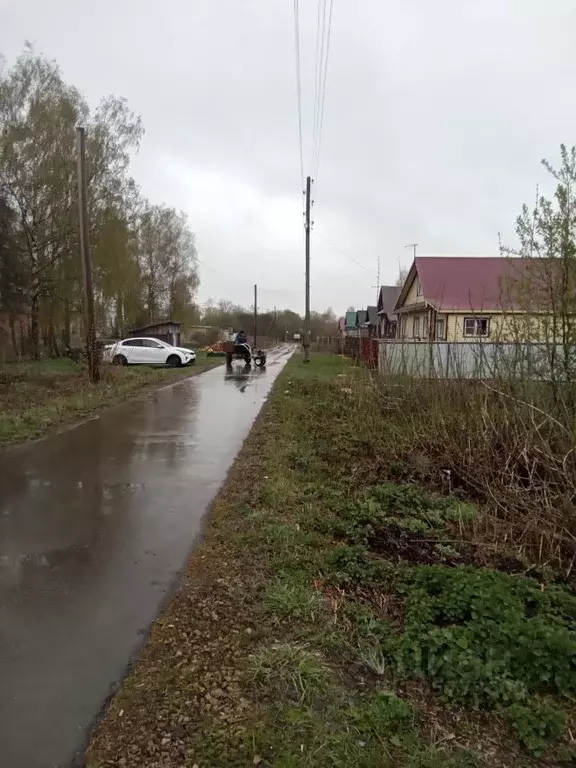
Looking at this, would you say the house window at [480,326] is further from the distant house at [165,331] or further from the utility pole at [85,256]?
the distant house at [165,331]

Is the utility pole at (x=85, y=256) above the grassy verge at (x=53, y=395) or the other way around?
above

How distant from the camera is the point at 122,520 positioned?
5.03m

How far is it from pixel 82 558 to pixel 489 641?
3.06 metres

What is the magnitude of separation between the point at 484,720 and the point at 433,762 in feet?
1.41

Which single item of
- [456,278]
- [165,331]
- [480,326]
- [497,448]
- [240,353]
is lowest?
[497,448]

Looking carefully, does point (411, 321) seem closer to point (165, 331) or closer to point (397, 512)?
point (165, 331)

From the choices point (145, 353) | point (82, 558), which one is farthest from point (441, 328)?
point (82, 558)

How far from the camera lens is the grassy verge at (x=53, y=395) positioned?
9.39m

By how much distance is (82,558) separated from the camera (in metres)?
4.22

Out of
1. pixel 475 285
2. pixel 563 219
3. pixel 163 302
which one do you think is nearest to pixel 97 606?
pixel 563 219

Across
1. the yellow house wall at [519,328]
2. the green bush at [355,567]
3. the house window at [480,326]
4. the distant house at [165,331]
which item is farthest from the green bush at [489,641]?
the distant house at [165,331]

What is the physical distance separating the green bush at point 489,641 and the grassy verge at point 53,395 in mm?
7239

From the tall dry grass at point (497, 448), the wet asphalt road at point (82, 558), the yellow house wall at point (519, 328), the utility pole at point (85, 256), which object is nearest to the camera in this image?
the wet asphalt road at point (82, 558)

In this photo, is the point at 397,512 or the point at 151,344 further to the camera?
the point at 151,344
